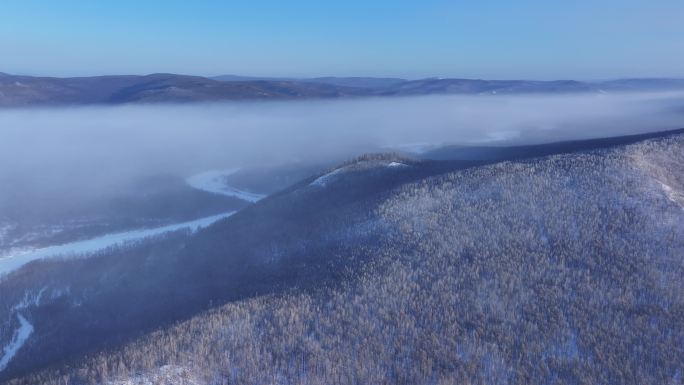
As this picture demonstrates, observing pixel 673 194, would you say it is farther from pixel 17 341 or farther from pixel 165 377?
pixel 17 341

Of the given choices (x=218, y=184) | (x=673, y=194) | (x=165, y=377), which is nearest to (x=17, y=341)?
(x=165, y=377)

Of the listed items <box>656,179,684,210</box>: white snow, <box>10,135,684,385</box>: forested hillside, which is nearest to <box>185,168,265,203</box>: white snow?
<box>10,135,684,385</box>: forested hillside

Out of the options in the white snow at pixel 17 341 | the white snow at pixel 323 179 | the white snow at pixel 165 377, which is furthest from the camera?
the white snow at pixel 323 179

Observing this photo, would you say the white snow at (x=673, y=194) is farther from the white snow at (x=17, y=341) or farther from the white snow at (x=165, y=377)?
the white snow at (x=17, y=341)

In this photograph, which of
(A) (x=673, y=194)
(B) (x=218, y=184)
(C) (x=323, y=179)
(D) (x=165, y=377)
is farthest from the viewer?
(B) (x=218, y=184)

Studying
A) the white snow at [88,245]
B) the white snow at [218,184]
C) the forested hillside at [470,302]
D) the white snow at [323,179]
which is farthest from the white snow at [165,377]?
the white snow at [218,184]

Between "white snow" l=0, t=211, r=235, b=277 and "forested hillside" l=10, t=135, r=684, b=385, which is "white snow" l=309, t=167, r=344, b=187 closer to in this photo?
"white snow" l=0, t=211, r=235, b=277

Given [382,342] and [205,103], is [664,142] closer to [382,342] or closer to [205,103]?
[382,342]
